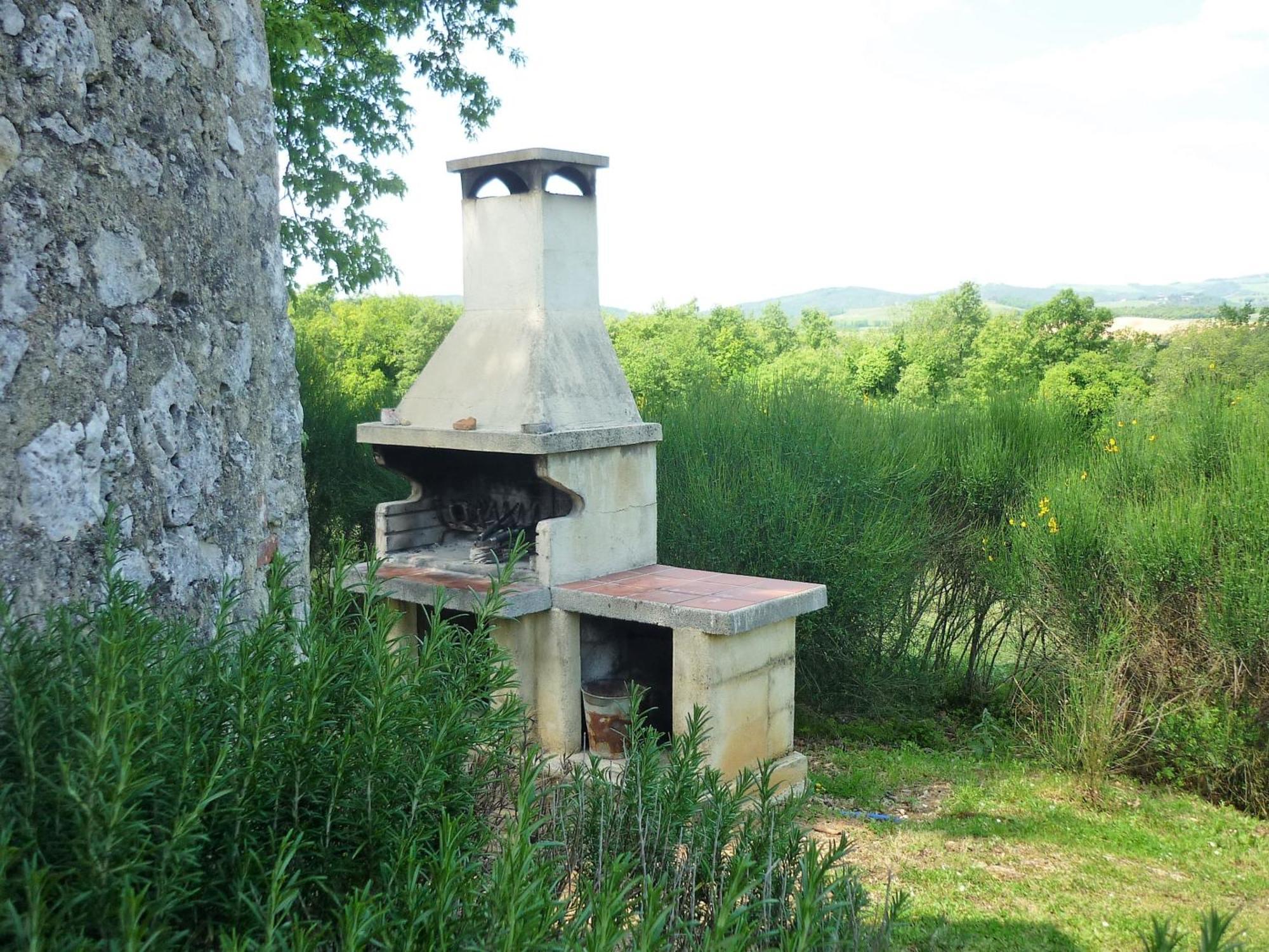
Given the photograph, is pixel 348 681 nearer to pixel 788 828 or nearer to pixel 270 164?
pixel 788 828

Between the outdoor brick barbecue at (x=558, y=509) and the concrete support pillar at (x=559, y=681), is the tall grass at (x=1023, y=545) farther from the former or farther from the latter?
the concrete support pillar at (x=559, y=681)

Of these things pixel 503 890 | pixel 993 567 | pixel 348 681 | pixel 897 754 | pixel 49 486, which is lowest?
pixel 897 754

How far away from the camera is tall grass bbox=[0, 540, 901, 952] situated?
117 centimetres

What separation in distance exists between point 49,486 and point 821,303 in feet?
429

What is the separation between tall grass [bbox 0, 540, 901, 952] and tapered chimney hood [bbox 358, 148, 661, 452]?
4767mm

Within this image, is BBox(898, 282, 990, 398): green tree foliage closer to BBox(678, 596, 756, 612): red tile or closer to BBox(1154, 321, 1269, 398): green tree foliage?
BBox(1154, 321, 1269, 398): green tree foliage

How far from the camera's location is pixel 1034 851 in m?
5.99

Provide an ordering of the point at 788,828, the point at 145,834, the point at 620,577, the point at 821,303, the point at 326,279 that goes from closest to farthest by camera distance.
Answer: the point at 145,834 → the point at 788,828 → the point at 620,577 → the point at 326,279 → the point at 821,303

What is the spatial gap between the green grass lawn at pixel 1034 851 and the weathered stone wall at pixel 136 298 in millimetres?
2789

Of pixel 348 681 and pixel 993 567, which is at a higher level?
pixel 348 681

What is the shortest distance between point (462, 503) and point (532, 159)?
2426mm

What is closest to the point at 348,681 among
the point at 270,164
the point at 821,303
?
the point at 270,164

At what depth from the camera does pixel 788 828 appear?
6.33 ft

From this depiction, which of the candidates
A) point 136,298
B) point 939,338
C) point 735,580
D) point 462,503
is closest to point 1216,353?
point 735,580
